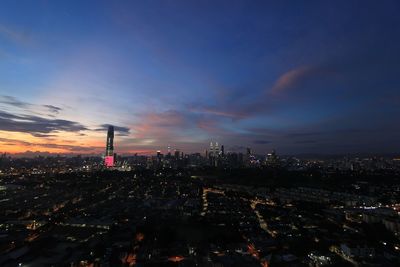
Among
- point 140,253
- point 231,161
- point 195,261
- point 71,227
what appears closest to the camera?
point 195,261

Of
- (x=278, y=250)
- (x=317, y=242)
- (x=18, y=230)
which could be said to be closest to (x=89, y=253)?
(x=18, y=230)

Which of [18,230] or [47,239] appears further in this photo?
[18,230]

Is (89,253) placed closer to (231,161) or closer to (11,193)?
(11,193)

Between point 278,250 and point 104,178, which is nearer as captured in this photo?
point 278,250

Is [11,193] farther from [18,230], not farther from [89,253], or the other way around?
[89,253]

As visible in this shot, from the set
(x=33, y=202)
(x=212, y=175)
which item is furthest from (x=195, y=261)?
(x=212, y=175)

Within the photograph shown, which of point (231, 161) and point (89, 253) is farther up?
point (231, 161)

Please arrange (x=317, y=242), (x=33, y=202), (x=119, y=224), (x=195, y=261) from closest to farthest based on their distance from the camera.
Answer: (x=195, y=261) → (x=317, y=242) → (x=119, y=224) → (x=33, y=202)

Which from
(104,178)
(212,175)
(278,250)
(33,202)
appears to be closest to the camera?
(278,250)

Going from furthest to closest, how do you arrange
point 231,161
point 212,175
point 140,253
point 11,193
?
point 231,161, point 212,175, point 11,193, point 140,253
